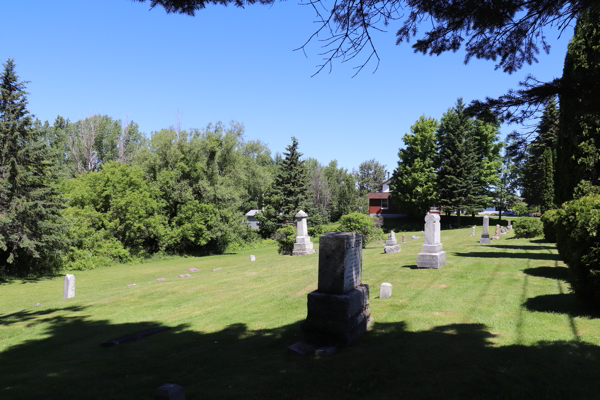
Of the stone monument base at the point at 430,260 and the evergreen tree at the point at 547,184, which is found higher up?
the evergreen tree at the point at 547,184

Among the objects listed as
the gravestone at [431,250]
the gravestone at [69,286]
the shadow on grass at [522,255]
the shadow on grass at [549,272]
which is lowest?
the gravestone at [69,286]

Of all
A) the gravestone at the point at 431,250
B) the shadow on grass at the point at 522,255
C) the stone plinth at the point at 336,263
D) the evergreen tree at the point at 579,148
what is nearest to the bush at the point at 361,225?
the shadow on grass at the point at 522,255

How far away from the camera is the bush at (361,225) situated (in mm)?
24703

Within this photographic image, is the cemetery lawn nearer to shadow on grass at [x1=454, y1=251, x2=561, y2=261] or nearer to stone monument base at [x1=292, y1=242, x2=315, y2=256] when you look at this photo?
shadow on grass at [x1=454, y1=251, x2=561, y2=261]

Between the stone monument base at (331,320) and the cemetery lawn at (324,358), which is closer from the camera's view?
the cemetery lawn at (324,358)

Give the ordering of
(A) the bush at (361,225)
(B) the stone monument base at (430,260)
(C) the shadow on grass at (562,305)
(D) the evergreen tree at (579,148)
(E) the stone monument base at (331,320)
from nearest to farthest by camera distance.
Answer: (E) the stone monument base at (331,320), (C) the shadow on grass at (562,305), (B) the stone monument base at (430,260), (D) the evergreen tree at (579,148), (A) the bush at (361,225)

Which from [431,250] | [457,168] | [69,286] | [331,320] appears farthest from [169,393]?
[457,168]

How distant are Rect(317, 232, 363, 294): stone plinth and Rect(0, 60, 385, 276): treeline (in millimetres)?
19214

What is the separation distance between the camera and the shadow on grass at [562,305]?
7508 mm

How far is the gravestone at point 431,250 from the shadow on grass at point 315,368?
6805mm

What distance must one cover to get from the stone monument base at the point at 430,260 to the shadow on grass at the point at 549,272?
8.57ft

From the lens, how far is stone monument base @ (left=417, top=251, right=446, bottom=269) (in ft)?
44.9

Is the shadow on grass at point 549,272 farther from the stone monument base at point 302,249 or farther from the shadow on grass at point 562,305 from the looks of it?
the stone monument base at point 302,249

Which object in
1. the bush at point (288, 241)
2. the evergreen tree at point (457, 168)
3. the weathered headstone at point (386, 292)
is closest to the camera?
the weathered headstone at point (386, 292)
